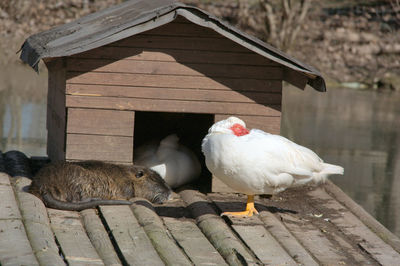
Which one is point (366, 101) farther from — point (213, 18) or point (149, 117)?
point (213, 18)

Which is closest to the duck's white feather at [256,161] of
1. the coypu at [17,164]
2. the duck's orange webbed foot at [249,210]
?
the duck's orange webbed foot at [249,210]

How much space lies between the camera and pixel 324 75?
1869 centimetres

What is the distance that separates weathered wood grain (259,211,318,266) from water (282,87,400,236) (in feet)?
7.29

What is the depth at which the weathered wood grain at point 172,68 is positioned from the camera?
7086mm

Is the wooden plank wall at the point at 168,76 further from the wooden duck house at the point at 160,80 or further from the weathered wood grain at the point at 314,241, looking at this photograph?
the weathered wood grain at the point at 314,241

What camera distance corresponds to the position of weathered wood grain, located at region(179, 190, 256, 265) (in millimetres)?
5152

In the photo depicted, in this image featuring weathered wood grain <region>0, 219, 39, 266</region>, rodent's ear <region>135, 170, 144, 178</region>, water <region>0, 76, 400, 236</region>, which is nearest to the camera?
weathered wood grain <region>0, 219, 39, 266</region>

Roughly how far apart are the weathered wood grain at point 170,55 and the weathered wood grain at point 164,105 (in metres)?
0.42

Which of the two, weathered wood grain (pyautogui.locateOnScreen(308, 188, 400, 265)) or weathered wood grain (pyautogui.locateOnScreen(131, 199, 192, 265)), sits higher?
weathered wood grain (pyautogui.locateOnScreen(131, 199, 192, 265))

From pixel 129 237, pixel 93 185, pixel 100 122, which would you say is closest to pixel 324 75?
pixel 100 122

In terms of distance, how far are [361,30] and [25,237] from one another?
16094 mm

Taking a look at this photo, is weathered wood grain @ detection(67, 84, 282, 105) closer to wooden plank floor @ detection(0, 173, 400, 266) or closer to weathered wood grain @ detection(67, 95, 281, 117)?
weathered wood grain @ detection(67, 95, 281, 117)

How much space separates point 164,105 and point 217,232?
6.24 feet

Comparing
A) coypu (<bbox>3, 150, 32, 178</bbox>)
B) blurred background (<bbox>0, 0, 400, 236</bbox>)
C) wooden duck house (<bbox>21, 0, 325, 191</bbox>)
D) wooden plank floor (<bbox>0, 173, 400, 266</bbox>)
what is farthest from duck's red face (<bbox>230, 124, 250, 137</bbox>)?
blurred background (<bbox>0, 0, 400, 236</bbox>)
